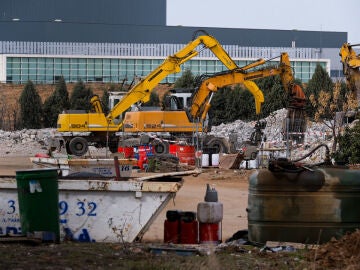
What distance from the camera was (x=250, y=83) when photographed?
41.9 metres

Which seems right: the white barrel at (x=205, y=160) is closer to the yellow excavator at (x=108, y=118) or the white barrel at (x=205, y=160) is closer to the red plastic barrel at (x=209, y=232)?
the yellow excavator at (x=108, y=118)

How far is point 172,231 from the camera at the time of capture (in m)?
13.1

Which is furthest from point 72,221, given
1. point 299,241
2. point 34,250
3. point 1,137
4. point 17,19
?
point 17,19

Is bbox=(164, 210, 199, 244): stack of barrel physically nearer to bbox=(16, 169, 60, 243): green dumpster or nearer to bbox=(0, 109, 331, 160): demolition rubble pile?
bbox=(16, 169, 60, 243): green dumpster

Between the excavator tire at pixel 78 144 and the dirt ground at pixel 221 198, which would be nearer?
the dirt ground at pixel 221 198

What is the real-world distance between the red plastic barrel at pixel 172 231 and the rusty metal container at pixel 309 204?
1.54 meters

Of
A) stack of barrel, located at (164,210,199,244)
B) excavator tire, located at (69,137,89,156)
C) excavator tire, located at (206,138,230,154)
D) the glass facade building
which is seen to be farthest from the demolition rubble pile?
stack of barrel, located at (164,210,199,244)

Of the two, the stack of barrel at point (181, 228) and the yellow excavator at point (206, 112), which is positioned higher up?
the yellow excavator at point (206, 112)

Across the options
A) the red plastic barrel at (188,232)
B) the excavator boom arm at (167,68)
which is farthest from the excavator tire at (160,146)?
the red plastic barrel at (188,232)

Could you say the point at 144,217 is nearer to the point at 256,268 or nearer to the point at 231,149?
the point at 256,268

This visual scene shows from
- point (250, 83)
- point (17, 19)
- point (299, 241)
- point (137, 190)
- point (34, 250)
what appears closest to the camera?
point (34, 250)

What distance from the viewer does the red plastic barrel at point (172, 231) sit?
13078 mm

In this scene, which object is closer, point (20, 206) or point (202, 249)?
point (202, 249)

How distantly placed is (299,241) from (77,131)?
33897 millimetres
